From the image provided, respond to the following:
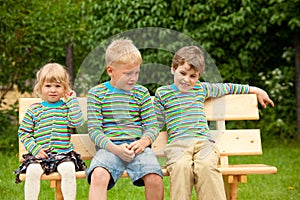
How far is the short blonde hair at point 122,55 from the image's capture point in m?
3.62

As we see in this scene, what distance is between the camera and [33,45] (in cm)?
767

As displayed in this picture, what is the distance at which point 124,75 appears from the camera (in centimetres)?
364

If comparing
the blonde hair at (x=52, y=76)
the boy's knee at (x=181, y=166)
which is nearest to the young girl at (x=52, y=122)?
the blonde hair at (x=52, y=76)

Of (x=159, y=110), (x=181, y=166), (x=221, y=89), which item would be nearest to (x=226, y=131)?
(x=221, y=89)

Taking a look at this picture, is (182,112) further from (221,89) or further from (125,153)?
(125,153)

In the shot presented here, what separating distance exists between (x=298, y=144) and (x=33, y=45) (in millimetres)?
3522

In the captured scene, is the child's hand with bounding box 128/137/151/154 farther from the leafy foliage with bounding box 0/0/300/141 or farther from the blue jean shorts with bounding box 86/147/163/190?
the leafy foliage with bounding box 0/0/300/141

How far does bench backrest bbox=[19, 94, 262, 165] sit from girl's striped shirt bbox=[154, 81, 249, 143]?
17cm

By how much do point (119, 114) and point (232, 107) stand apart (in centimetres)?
86

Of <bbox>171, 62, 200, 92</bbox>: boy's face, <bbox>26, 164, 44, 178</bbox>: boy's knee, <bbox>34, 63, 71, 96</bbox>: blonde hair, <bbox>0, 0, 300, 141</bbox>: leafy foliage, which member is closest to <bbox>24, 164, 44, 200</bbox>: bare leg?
<bbox>26, 164, 44, 178</bbox>: boy's knee

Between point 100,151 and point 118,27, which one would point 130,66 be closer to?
point 100,151

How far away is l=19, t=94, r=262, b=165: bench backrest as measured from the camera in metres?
3.89

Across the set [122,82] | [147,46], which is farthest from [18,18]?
[122,82]

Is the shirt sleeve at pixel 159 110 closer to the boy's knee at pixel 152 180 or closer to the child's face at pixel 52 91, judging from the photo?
the boy's knee at pixel 152 180
